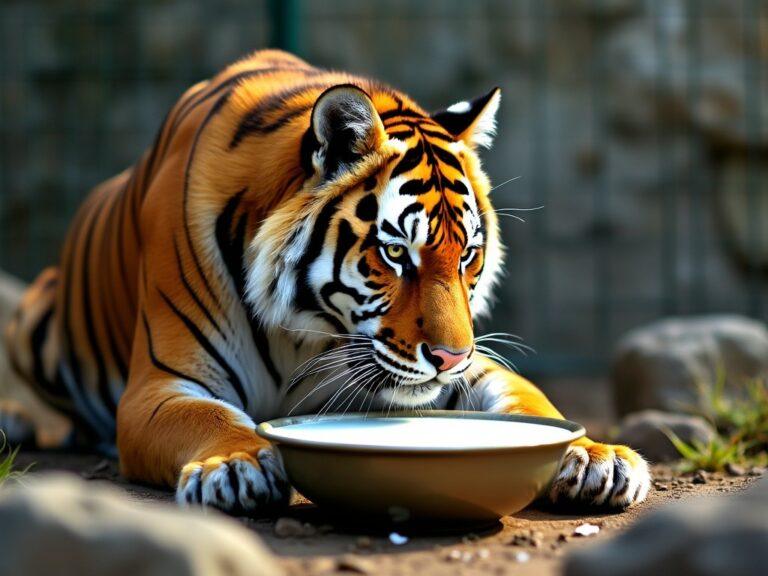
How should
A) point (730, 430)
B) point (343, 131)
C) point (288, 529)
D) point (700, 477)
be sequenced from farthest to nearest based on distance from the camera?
point (730, 430)
point (700, 477)
point (343, 131)
point (288, 529)

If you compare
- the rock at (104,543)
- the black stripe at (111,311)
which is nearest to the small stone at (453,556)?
the rock at (104,543)

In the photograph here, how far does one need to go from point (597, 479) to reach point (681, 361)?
6.62 feet

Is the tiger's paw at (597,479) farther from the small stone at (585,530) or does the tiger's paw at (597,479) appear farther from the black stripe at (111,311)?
the black stripe at (111,311)

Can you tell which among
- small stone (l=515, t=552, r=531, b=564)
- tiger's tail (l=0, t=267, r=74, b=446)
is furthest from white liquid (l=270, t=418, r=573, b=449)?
tiger's tail (l=0, t=267, r=74, b=446)

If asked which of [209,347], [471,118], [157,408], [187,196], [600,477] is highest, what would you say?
[471,118]

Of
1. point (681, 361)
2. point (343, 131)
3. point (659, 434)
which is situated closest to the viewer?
A: point (343, 131)

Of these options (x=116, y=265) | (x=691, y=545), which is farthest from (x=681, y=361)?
(x=691, y=545)

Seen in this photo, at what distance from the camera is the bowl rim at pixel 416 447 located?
6.75 feet

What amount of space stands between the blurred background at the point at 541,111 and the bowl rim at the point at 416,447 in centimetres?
375

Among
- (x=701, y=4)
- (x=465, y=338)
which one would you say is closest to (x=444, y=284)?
(x=465, y=338)

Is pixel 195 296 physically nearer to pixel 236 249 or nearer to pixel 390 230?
pixel 236 249

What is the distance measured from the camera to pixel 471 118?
2.86m

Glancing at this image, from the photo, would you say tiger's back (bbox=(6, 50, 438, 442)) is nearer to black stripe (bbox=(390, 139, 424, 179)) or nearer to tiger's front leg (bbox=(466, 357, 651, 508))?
black stripe (bbox=(390, 139, 424, 179))

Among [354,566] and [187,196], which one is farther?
[187,196]
